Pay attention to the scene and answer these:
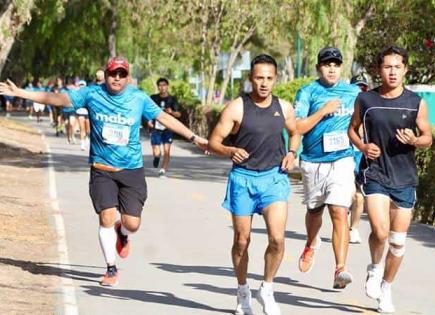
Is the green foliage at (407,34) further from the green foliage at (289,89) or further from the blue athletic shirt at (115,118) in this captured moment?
the blue athletic shirt at (115,118)

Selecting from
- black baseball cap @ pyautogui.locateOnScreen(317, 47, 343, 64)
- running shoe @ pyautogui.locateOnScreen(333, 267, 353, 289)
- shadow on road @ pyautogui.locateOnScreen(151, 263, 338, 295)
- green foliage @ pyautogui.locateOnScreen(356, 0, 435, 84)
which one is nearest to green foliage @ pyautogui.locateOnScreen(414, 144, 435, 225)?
shadow on road @ pyautogui.locateOnScreen(151, 263, 338, 295)

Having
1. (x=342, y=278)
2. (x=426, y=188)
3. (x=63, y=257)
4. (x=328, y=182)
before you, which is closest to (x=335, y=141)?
(x=328, y=182)

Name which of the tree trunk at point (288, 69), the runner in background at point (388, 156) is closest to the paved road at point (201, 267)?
the runner in background at point (388, 156)

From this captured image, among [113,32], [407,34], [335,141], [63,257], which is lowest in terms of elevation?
[63,257]

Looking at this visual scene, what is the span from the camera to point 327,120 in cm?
1059

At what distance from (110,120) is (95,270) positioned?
1.74 meters

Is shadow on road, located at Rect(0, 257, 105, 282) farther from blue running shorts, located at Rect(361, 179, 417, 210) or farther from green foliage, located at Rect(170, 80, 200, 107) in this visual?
green foliage, located at Rect(170, 80, 200, 107)

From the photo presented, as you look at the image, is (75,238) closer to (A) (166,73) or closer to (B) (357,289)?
(B) (357,289)

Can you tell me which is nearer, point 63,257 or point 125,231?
point 125,231

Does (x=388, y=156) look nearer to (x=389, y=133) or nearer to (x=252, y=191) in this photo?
(x=389, y=133)

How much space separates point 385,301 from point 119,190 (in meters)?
2.68

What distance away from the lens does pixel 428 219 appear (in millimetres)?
16312

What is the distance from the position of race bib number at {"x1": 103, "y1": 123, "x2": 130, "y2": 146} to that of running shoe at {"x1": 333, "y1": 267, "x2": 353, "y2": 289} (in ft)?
7.11

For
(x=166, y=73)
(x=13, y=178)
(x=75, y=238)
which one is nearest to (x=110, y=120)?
(x=75, y=238)
